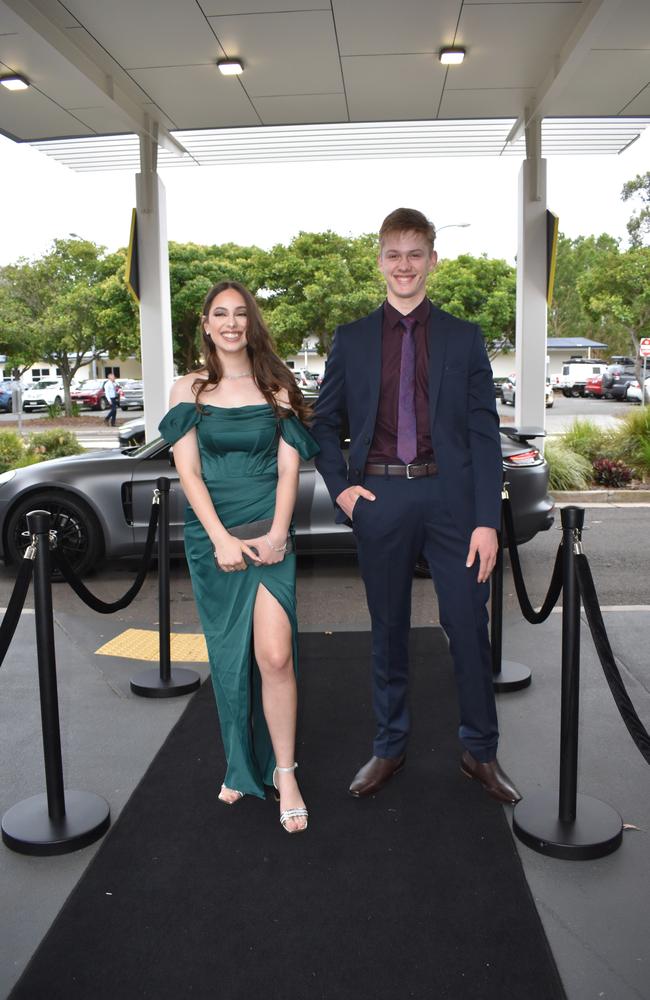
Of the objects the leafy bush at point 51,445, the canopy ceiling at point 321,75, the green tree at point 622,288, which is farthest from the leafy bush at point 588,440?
the green tree at point 622,288

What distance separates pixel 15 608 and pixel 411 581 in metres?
1.49

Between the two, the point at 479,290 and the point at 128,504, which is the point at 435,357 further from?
the point at 479,290

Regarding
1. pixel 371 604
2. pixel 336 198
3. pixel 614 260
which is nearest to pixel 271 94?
pixel 371 604

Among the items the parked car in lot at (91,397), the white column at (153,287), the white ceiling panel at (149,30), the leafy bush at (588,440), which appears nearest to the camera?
the white ceiling panel at (149,30)

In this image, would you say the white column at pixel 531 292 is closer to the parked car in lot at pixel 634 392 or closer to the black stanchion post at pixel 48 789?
the black stanchion post at pixel 48 789

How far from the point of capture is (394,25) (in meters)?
8.09

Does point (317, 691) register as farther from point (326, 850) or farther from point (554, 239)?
point (554, 239)

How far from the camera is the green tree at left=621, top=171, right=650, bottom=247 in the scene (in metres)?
51.8

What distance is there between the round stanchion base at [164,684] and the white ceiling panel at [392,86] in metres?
6.96

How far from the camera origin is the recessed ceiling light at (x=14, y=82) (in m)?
8.97

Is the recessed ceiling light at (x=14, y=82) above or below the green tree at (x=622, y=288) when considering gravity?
below

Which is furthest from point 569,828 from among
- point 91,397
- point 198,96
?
point 91,397

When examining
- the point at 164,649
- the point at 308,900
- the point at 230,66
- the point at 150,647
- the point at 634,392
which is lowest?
the point at 308,900

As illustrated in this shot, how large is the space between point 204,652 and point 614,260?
39408 mm
